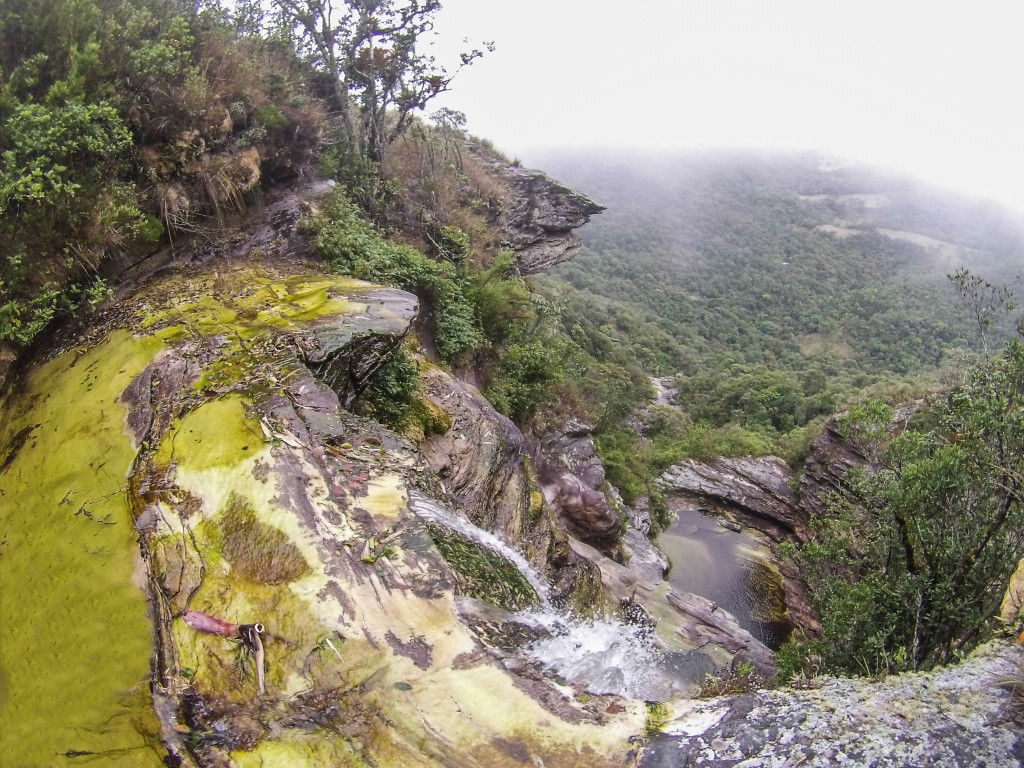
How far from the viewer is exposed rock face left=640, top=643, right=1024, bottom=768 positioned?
291cm

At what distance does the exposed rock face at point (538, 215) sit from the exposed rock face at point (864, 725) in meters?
13.9

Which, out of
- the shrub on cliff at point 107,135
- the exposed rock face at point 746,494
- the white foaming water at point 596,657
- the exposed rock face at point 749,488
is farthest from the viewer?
the exposed rock face at point 749,488

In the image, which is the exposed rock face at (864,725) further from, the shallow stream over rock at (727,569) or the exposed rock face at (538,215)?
the shallow stream over rock at (727,569)

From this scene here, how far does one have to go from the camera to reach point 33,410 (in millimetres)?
5793

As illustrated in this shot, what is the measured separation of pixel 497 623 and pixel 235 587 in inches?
76.4

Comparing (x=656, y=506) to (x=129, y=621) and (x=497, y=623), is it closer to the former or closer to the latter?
(x=497, y=623)

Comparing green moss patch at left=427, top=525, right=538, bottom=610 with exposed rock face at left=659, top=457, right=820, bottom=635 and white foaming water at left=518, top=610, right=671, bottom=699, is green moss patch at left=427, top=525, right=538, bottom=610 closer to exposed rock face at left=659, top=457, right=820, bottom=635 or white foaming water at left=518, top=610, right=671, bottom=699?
white foaming water at left=518, top=610, right=671, bottom=699

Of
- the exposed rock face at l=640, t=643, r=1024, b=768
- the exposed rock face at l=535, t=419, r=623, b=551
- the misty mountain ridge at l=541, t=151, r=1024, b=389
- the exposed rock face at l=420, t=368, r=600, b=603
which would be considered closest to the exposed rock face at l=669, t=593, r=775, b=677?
the exposed rock face at l=535, t=419, r=623, b=551

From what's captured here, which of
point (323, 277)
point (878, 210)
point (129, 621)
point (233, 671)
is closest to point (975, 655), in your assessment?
point (233, 671)

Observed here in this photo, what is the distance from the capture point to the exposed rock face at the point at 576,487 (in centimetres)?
1286

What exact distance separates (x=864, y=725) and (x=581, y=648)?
7.41 ft

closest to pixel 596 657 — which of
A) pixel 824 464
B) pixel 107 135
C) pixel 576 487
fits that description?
pixel 107 135

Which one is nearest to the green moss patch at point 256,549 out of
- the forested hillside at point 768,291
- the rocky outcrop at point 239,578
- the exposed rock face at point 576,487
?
the rocky outcrop at point 239,578

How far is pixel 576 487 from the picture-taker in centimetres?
1319
